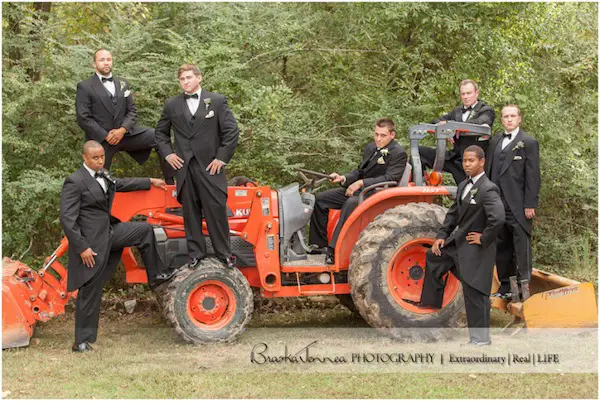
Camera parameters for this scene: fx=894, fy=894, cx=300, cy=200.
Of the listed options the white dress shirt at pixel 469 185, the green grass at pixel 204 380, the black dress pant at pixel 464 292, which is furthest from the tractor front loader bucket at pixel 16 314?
the white dress shirt at pixel 469 185

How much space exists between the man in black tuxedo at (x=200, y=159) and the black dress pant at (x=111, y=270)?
352mm

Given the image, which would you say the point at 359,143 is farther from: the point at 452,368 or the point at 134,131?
the point at 452,368

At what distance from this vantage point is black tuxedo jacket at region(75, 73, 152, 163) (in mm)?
8672

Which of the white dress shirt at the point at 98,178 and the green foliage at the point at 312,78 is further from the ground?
the green foliage at the point at 312,78

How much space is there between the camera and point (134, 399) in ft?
21.8

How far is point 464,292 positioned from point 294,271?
1.59 meters

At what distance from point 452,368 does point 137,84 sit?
494cm

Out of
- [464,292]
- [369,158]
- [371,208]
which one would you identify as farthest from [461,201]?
[369,158]

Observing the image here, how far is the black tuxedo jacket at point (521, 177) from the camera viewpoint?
28.0 ft

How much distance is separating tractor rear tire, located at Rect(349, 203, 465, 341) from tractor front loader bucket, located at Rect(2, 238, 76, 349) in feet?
8.82

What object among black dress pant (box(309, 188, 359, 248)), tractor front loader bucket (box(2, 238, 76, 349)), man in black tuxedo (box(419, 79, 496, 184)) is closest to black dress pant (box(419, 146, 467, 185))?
man in black tuxedo (box(419, 79, 496, 184))

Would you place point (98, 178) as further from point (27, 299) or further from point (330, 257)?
point (330, 257)

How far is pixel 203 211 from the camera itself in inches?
322

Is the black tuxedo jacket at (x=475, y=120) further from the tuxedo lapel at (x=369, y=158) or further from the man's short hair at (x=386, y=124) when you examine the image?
the tuxedo lapel at (x=369, y=158)
